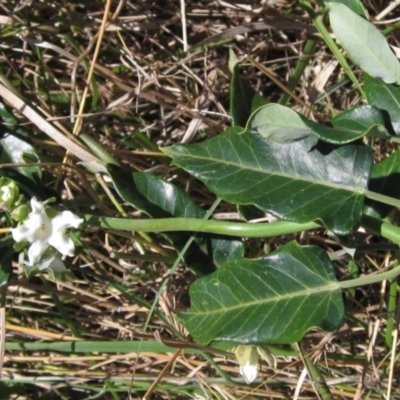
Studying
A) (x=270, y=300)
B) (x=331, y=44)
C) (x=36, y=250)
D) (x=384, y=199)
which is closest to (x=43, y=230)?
(x=36, y=250)

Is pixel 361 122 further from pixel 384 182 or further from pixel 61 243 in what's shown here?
pixel 61 243

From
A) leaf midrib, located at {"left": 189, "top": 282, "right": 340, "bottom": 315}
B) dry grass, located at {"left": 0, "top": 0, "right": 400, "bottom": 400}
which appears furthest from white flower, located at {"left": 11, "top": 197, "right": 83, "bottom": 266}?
dry grass, located at {"left": 0, "top": 0, "right": 400, "bottom": 400}

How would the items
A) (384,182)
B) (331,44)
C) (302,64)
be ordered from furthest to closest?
(302,64) → (331,44) → (384,182)

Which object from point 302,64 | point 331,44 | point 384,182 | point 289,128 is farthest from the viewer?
point 302,64

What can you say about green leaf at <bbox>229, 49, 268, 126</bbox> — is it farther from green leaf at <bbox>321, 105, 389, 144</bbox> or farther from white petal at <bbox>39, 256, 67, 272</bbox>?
white petal at <bbox>39, 256, 67, 272</bbox>

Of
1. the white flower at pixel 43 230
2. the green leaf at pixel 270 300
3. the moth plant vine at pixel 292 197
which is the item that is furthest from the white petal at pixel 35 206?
the green leaf at pixel 270 300

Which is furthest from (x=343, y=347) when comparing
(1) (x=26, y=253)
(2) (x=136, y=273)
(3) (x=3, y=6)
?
(3) (x=3, y=6)

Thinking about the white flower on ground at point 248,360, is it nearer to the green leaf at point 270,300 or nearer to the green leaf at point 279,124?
the green leaf at point 270,300
